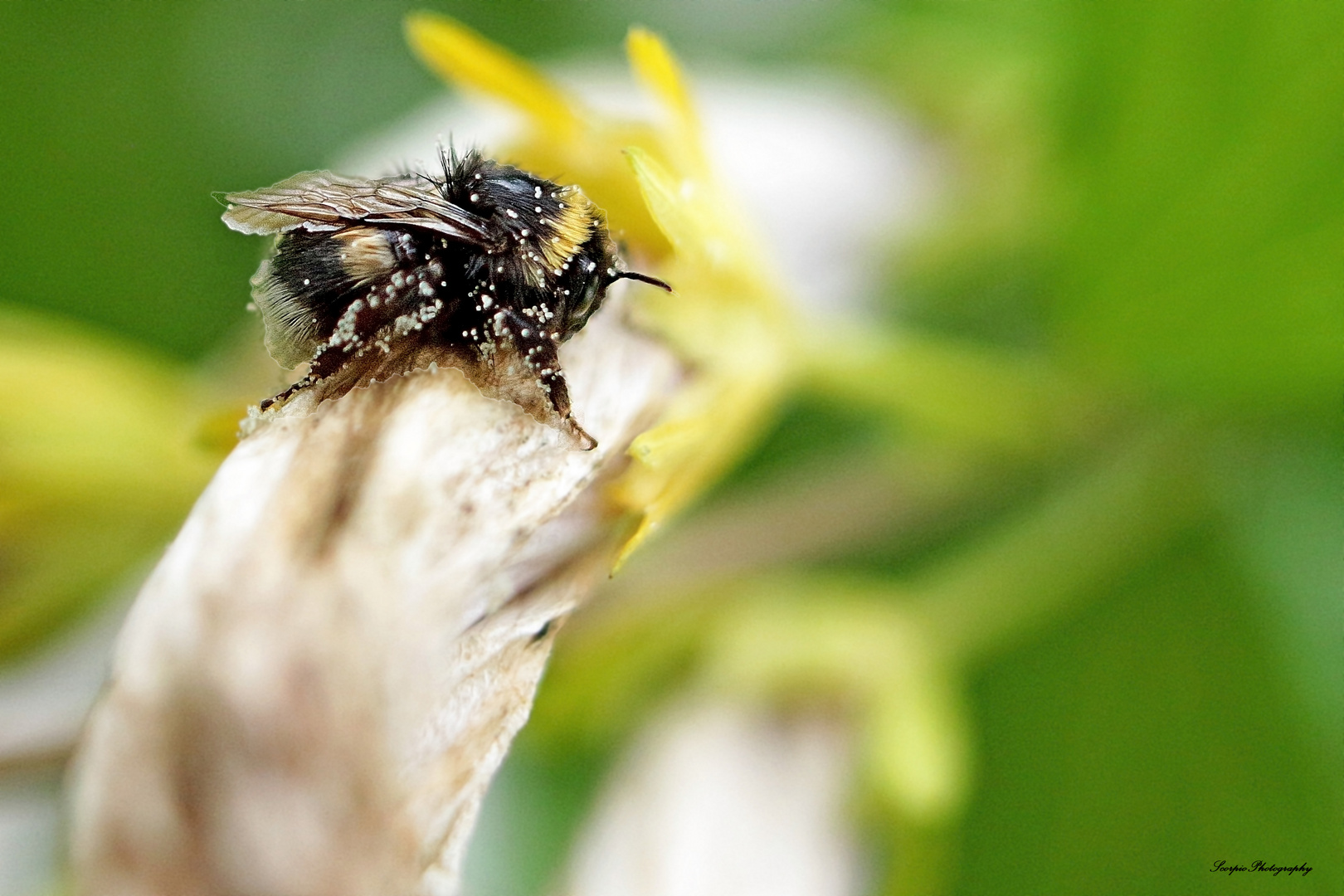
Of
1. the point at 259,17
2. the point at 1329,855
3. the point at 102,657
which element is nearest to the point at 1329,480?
the point at 1329,855

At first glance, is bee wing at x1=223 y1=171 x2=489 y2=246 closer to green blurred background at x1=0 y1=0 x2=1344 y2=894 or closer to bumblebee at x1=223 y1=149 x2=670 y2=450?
bumblebee at x1=223 y1=149 x2=670 y2=450

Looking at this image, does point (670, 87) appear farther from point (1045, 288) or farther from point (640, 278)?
point (1045, 288)

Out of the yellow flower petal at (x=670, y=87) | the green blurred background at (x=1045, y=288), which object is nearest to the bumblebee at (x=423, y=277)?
the yellow flower petal at (x=670, y=87)

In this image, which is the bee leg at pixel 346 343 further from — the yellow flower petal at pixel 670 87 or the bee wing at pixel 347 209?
the yellow flower petal at pixel 670 87

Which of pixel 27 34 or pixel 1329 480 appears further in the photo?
pixel 27 34

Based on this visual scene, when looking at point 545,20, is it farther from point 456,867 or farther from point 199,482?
point 456,867

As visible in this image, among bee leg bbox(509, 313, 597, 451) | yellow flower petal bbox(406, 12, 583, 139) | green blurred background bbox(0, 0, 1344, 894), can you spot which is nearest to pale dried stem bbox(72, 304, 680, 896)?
bee leg bbox(509, 313, 597, 451)
